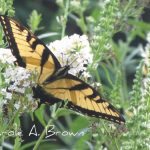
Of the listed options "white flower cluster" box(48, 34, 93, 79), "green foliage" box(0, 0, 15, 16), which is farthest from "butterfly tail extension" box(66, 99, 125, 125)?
"green foliage" box(0, 0, 15, 16)

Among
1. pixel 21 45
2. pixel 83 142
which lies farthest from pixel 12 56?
pixel 83 142

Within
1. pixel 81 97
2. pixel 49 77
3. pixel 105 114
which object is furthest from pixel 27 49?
pixel 105 114

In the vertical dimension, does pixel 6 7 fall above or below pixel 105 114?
above

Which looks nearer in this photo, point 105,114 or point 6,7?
point 105,114

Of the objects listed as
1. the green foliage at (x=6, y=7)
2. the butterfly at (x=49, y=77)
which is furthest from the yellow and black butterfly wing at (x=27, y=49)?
the green foliage at (x=6, y=7)

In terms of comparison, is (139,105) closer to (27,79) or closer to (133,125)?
(133,125)

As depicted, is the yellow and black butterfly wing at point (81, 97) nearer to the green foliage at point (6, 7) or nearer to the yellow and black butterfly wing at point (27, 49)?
the yellow and black butterfly wing at point (27, 49)

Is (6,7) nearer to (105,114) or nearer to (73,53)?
(73,53)
